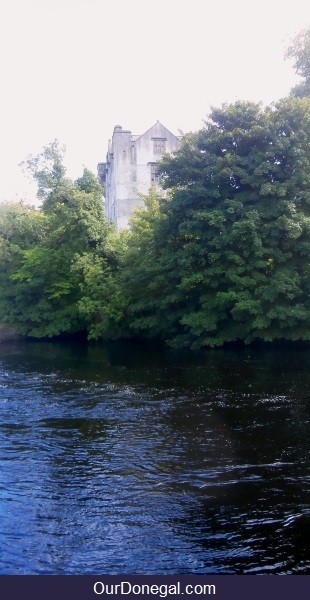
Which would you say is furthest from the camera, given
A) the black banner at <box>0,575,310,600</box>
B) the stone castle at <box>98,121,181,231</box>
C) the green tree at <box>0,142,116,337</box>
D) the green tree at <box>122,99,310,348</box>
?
the stone castle at <box>98,121,181,231</box>

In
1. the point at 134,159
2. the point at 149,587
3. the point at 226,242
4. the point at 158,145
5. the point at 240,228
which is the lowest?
the point at 149,587

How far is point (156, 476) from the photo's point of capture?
10.2m

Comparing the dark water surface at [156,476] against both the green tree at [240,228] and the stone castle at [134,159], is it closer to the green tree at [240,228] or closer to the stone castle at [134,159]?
the green tree at [240,228]

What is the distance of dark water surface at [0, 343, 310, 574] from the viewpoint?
7.24m

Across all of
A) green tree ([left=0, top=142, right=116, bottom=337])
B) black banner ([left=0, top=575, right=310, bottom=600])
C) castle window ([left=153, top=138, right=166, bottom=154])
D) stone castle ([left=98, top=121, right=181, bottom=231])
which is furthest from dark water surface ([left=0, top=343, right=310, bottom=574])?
castle window ([left=153, top=138, right=166, bottom=154])

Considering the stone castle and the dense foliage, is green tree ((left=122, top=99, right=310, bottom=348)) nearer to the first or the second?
the dense foliage

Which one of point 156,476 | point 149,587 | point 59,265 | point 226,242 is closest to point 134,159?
point 59,265

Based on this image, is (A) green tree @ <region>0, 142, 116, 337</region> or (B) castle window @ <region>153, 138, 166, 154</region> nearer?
(A) green tree @ <region>0, 142, 116, 337</region>

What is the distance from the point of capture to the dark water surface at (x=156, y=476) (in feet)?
23.8

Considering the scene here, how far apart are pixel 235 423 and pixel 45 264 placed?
2927 centimetres

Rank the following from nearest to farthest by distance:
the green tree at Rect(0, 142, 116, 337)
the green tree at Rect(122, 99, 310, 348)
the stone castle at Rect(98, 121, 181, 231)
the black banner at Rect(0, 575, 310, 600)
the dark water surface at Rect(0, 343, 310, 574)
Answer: the black banner at Rect(0, 575, 310, 600) → the dark water surface at Rect(0, 343, 310, 574) → the green tree at Rect(122, 99, 310, 348) → the green tree at Rect(0, 142, 116, 337) → the stone castle at Rect(98, 121, 181, 231)

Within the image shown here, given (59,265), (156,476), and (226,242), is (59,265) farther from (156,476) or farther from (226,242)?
(156,476)

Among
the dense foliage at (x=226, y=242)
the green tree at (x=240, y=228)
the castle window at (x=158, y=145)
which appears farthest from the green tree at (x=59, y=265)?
the castle window at (x=158, y=145)

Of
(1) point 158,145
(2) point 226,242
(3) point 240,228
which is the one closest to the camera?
(3) point 240,228
